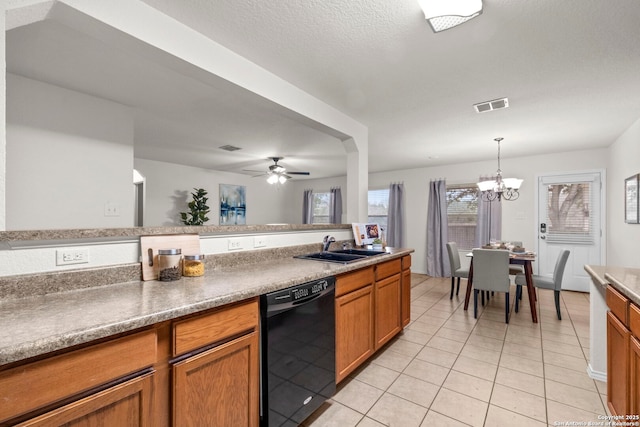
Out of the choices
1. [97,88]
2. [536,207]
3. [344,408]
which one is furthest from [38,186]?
[536,207]

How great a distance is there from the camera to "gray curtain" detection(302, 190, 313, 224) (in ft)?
26.1

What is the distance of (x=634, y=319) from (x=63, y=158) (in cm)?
386

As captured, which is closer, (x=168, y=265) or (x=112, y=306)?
(x=112, y=306)

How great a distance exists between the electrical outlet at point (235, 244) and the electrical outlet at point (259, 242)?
0.45 feet

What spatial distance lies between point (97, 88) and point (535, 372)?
14.2ft

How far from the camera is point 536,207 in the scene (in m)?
4.95

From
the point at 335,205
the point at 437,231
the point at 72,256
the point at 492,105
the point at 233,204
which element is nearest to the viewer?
the point at 72,256

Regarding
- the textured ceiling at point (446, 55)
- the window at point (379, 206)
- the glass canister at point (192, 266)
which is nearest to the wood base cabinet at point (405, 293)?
the textured ceiling at point (446, 55)

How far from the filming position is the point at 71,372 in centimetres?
83

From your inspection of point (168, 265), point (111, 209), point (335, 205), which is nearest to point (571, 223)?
point (335, 205)

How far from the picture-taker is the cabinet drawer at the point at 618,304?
1.37 metres

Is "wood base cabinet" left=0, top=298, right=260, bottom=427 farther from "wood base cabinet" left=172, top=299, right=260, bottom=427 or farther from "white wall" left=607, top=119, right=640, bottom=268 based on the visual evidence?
"white wall" left=607, top=119, right=640, bottom=268

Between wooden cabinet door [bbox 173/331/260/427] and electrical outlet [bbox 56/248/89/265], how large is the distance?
695mm

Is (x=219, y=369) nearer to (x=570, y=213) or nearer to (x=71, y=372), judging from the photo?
(x=71, y=372)
